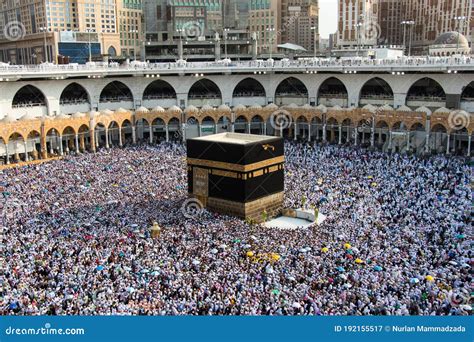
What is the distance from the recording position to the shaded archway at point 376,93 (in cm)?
4150

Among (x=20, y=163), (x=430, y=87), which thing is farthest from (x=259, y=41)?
(x=20, y=163)

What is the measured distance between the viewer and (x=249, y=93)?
155 ft

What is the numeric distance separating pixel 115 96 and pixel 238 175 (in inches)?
1002

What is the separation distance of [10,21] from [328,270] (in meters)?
92.5

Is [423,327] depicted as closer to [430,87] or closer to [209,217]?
[209,217]

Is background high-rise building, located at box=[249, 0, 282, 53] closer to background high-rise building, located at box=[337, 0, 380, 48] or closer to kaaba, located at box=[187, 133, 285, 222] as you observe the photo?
background high-rise building, located at box=[337, 0, 380, 48]

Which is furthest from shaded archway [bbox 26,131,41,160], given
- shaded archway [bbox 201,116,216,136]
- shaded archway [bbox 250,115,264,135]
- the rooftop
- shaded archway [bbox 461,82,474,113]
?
shaded archway [bbox 461,82,474,113]

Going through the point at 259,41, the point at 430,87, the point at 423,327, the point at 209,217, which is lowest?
the point at 209,217

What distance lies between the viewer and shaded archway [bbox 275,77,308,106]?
46.1 m

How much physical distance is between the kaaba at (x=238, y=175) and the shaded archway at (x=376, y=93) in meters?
20.1

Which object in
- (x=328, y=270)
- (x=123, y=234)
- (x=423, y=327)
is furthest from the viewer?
(x=123, y=234)

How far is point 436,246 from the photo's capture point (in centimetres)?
1786

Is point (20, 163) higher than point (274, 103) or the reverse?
the reverse

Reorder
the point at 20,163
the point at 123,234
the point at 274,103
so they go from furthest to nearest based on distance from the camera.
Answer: the point at 274,103 < the point at 20,163 < the point at 123,234
